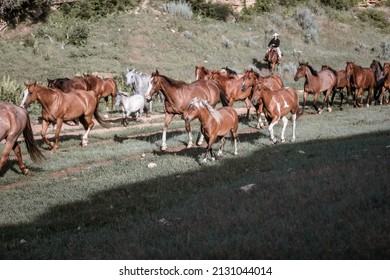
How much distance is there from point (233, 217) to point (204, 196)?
1896 mm

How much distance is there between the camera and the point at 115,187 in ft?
32.4

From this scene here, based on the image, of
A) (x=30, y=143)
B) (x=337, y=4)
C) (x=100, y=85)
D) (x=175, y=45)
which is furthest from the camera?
(x=337, y=4)

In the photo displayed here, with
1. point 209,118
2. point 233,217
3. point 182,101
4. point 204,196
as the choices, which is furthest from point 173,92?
point 233,217

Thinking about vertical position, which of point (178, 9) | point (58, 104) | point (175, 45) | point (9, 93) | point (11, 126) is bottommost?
point (175, 45)

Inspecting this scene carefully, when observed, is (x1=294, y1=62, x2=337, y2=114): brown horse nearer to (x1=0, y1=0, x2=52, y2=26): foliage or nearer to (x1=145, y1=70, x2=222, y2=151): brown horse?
(x1=145, y1=70, x2=222, y2=151): brown horse

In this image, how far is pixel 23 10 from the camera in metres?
41.0

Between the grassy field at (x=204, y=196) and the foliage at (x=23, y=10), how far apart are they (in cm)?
2466

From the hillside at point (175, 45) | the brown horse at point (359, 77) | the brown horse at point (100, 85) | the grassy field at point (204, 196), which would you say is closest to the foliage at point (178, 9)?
the hillside at point (175, 45)

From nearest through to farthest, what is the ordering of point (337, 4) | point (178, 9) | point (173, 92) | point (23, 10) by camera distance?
point (173, 92)
point (23, 10)
point (178, 9)
point (337, 4)

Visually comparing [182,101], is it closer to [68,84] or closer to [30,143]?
[30,143]

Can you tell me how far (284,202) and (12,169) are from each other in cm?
858

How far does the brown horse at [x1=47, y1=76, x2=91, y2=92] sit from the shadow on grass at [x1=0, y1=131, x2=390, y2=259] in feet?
31.1

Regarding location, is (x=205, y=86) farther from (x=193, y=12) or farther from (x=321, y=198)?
(x=193, y=12)
